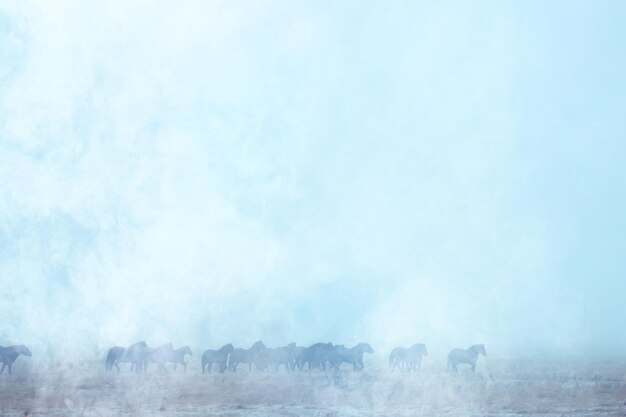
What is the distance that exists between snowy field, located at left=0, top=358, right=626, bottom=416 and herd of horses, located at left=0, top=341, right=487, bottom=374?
2.99 ft

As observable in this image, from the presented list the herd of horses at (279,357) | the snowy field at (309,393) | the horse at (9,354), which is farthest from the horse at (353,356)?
the horse at (9,354)

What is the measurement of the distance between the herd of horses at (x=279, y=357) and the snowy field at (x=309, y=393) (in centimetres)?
91

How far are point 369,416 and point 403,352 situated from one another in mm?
16699

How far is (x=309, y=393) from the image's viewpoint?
27.3 metres

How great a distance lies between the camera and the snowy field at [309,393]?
74.3 feet

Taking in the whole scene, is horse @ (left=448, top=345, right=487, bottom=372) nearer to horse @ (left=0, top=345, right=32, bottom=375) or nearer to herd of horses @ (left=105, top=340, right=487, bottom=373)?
herd of horses @ (left=105, top=340, right=487, bottom=373)

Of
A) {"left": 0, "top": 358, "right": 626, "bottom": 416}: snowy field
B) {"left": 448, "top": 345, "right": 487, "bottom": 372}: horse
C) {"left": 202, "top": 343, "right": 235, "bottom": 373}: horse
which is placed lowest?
{"left": 0, "top": 358, "right": 626, "bottom": 416}: snowy field

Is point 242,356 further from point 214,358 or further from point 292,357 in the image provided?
point 292,357

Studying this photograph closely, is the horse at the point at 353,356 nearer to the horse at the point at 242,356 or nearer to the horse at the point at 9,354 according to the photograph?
the horse at the point at 242,356


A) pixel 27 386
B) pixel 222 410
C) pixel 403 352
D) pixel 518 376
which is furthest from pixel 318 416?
pixel 403 352

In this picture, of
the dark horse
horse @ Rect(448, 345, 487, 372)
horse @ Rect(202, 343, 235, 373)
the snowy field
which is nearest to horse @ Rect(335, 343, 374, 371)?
the snowy field

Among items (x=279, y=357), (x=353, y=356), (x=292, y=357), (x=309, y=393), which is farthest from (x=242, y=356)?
(x=309, y=393)

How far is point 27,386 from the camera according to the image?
27703mm

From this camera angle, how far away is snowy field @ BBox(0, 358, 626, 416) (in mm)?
22656
